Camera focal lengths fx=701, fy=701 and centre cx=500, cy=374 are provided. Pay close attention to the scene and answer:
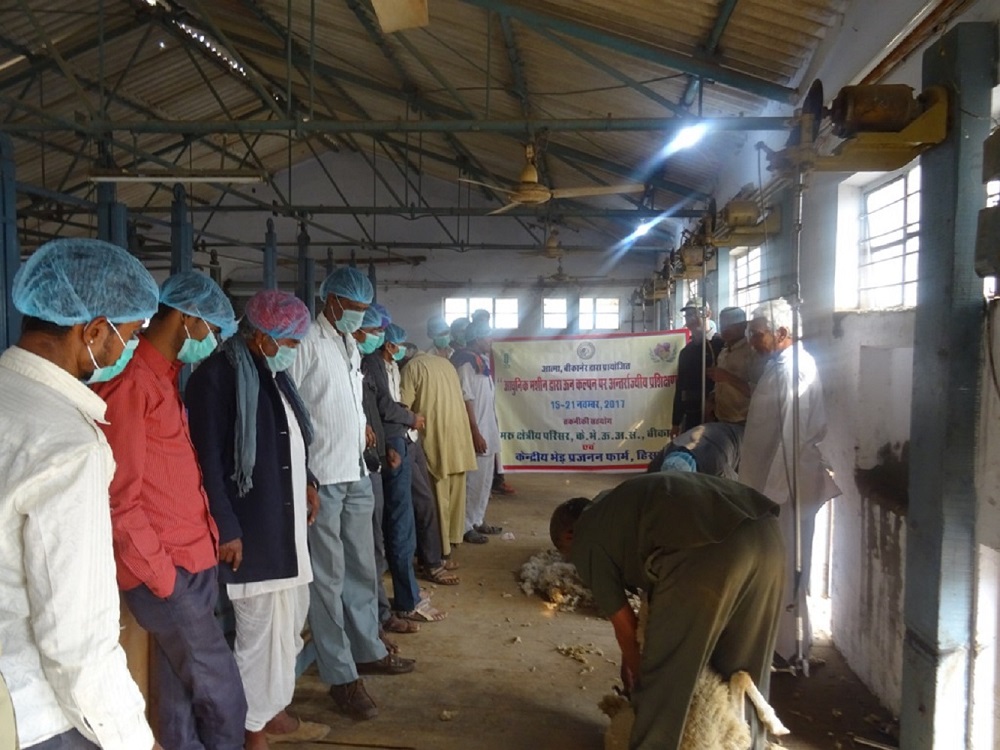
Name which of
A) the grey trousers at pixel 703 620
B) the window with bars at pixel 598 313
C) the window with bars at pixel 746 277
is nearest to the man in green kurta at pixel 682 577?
the grey trousers at pixel 703 620

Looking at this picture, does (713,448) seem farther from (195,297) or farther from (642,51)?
(195,297)

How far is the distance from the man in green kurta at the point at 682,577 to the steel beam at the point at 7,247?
3.26 meters

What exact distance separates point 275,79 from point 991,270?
403 inches

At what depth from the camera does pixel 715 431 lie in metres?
3.96

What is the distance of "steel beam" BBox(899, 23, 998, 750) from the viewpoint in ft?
7.36

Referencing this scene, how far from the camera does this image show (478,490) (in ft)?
19.1

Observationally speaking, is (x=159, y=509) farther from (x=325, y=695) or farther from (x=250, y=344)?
(x=325, y=695)

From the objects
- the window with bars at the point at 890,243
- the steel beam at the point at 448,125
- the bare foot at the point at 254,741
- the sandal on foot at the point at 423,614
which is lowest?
the sandal on foot at the point at 423,614

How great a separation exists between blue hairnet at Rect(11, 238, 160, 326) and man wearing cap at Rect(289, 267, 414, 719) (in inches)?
53.9

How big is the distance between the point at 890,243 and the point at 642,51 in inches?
78.1

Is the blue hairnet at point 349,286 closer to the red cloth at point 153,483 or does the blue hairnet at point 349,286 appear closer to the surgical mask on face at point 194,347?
the surgical mask on face at point 194,347

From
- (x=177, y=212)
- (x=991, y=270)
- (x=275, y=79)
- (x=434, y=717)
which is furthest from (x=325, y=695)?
(x=275, y=79)

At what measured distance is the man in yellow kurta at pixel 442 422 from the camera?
4719 mm

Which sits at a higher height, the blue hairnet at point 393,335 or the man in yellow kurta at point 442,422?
the blue hairnet at point 393,335
